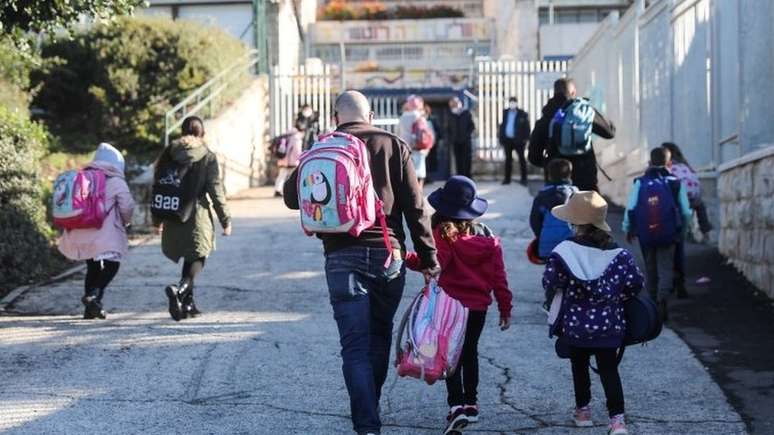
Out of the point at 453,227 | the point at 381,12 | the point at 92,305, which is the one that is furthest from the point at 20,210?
the point at 381,12

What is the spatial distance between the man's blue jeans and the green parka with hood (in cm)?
371

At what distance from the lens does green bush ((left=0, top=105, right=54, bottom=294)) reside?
11.9m

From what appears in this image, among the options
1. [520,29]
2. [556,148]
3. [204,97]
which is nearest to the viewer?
[556,148]

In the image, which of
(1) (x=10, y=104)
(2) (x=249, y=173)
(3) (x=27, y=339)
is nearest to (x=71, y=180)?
(3) (x=27, y=339)

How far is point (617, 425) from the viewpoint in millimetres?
6941

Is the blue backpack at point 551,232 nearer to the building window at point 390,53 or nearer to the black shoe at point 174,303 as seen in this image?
the black shoe at point 174,303

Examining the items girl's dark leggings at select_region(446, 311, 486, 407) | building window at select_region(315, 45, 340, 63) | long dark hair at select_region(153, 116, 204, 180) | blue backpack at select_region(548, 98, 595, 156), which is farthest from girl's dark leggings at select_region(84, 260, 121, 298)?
building window at select_region(315, 45, 340, 63)

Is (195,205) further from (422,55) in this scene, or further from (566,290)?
(422,55)

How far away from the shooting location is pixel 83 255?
1055cm

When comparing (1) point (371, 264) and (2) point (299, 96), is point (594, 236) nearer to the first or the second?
(1) point (371, 264)

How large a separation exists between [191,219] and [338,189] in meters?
4.03

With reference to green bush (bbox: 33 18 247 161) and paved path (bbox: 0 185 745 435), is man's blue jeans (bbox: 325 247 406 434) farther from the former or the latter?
green bush (bbox: 33 18 247 161)

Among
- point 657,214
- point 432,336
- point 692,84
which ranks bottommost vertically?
point 432,336

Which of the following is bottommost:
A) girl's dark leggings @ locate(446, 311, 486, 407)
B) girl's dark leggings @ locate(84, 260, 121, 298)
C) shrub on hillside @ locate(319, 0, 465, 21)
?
girl's dark leggings @ locate(446, 311, 486, 407)
